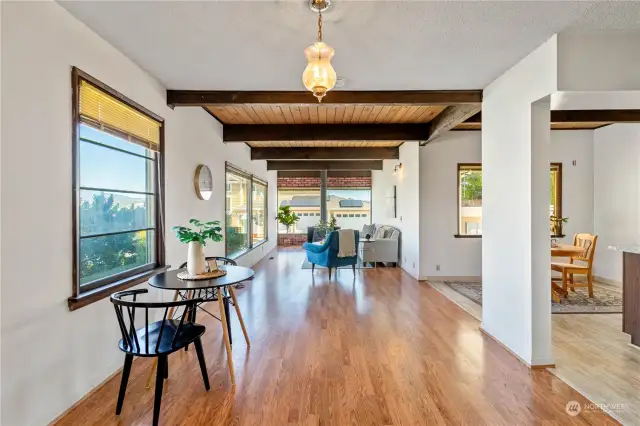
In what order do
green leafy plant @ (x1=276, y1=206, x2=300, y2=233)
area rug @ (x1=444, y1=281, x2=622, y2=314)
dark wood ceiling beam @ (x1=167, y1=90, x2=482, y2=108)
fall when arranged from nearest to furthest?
dark wood ceiling beam @ (x1=167, y1=90, x2=482, y2=108) < area rug @ (x1=444, y1=281, x2=622, y2=314) < green leafy plant @ (x1=276, y1=206, x2=300, y2=233)

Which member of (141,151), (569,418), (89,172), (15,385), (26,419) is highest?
(141,151)

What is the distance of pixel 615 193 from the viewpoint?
205 inches

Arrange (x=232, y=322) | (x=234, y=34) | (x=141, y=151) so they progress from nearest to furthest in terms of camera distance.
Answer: (x=234, y=34), (x=141, y=151), (x=232, y=322)

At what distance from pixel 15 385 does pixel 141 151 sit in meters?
1.91

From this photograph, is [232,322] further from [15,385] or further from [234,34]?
[234,34]

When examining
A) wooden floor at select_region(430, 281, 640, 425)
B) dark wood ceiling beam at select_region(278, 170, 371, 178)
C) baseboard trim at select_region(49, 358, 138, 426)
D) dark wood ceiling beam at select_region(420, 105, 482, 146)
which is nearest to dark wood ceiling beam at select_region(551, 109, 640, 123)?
dark wood ceiling beam at select_region(420, 105, 482, 146)

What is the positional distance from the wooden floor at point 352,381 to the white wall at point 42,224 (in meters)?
0.28

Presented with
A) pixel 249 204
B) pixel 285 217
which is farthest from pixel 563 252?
pixel 285 217

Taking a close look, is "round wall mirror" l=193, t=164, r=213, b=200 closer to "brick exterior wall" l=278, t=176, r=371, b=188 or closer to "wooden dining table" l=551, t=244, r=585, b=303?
"wooden dining table" l=551, t=244, r=585, b=303

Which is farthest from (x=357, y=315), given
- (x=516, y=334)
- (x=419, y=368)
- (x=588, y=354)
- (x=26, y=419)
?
(x=26, y=419)

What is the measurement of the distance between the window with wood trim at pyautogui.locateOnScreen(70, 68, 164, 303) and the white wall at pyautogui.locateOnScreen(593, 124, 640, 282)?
640 cm

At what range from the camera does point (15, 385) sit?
1661 millimetres

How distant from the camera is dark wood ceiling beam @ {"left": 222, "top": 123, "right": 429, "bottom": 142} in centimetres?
524

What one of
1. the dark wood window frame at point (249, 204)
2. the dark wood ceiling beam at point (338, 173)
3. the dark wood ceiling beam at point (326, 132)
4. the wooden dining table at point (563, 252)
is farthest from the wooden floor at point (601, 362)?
the dark wood ceiling beam at point (338, 173)
